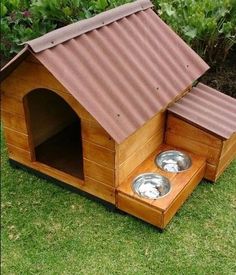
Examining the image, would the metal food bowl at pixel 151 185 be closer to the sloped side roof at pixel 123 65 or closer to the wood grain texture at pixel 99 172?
the wood grain texture at pixel 99 172

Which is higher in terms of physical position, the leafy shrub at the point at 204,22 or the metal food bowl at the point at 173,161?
the leafy shrub at the point at 204,22

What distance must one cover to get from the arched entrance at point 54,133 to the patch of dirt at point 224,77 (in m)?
2.05

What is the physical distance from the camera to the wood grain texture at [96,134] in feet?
11.5

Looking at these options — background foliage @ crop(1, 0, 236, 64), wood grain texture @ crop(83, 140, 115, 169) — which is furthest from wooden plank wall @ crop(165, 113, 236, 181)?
background foliage @ crop(1, 0, 236, 64)

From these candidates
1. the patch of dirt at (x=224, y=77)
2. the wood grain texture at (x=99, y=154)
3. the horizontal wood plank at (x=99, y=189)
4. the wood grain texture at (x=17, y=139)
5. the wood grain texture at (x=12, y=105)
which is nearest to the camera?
the wood grain texture at (x=99, y=154)

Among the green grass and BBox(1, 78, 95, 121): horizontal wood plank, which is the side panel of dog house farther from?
the green grass

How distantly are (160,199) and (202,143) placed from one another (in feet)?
2.66

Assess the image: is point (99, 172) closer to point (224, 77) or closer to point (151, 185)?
point (151, 185)

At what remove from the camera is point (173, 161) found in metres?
4.25

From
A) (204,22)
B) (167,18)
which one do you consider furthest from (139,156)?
(167,18)

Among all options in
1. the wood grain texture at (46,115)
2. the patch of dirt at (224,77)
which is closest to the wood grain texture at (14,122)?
the wood grain texture at (46,115)

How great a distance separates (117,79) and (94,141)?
1.82ft

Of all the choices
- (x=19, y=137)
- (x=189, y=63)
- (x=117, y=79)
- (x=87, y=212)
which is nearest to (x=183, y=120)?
(x=189, y=63)

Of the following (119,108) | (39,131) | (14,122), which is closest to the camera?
(119,108)
